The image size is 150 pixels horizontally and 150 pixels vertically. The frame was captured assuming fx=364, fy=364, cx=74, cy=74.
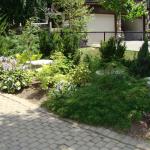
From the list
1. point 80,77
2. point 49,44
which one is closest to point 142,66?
point 80,77

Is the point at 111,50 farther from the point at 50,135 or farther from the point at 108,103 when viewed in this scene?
the point at 50,135

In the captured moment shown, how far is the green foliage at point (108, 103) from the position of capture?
6.72 metres

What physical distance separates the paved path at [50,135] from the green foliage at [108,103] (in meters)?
0.23

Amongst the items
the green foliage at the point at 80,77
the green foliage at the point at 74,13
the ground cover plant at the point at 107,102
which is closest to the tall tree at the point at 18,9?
the green foliage at the point at 74,13

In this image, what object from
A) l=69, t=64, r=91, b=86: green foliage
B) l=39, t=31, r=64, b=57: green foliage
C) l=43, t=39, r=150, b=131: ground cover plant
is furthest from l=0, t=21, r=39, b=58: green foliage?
l=43, t=39, r=150, b=131: ground cover plant

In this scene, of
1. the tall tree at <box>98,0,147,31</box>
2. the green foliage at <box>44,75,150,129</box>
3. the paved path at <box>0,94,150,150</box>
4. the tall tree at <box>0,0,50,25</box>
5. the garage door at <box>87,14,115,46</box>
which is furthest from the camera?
the garage door at <box>87,14,115,46</box>

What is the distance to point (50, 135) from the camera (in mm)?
6336

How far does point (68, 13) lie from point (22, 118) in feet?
57.6

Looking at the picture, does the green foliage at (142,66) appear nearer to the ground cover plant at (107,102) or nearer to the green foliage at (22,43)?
the ground cover plant at (107,102)

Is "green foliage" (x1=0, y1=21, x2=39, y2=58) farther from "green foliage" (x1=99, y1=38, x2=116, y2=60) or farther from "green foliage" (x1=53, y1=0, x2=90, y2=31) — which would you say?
"green foliage" (x1=53, y1=0, x2=90, y2=31)

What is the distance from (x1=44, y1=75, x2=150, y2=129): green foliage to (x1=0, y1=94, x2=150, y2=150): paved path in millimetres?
225

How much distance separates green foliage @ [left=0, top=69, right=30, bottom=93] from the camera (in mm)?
9336

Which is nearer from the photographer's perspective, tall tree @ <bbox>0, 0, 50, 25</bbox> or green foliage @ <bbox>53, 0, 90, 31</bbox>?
tall tree @ <bbox>0, 0, 50, 25</bbox>

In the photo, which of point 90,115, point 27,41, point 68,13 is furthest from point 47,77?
point 68,13
